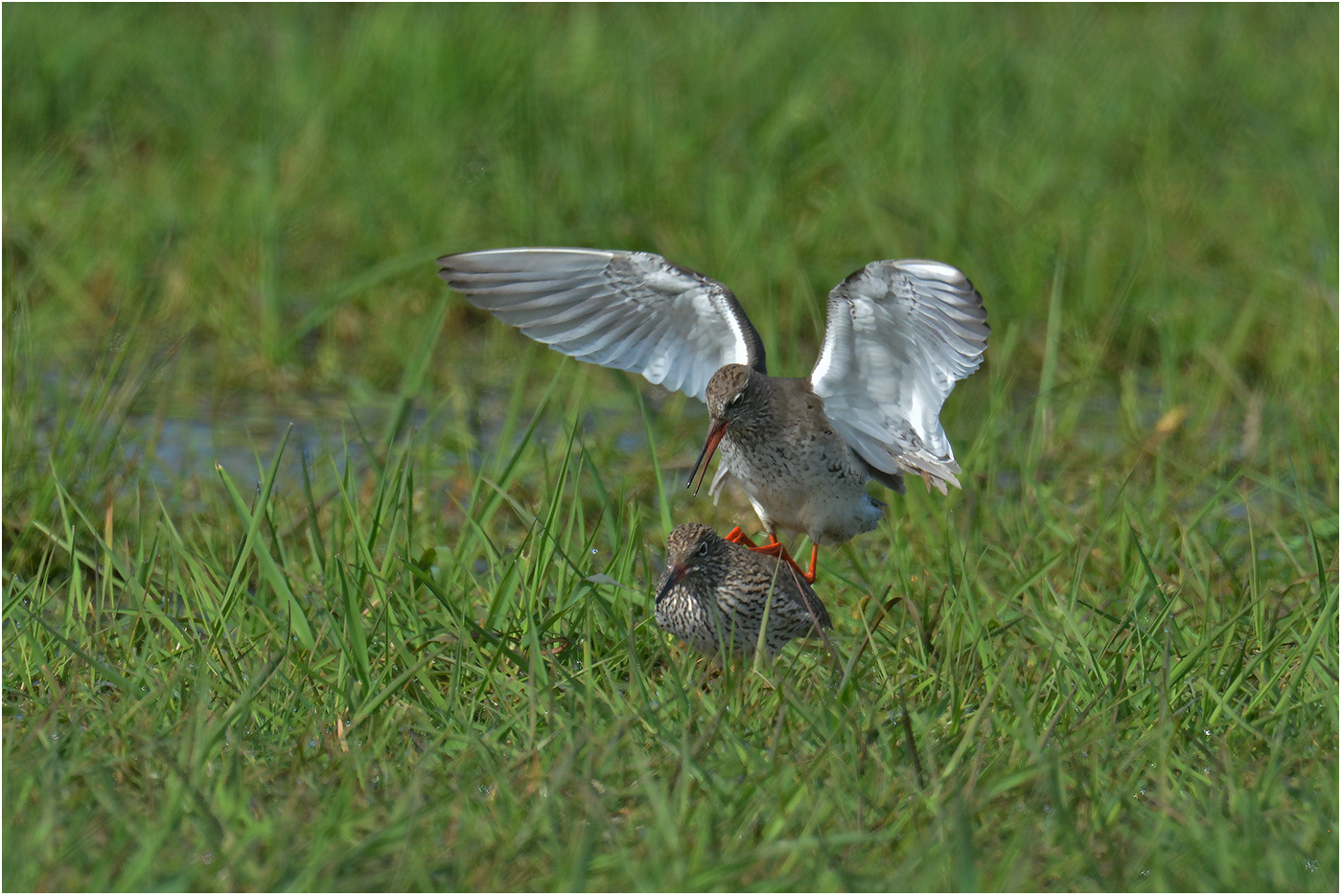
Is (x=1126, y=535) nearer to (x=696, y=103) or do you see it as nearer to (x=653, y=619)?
(x=653, y=619)

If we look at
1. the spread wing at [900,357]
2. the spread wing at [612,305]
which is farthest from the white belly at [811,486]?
the spread wing at [612,305]

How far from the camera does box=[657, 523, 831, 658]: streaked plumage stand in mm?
4109

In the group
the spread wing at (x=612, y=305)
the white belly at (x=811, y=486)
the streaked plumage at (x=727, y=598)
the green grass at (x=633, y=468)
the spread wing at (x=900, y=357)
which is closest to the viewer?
the green grass at (x=633, y=468)

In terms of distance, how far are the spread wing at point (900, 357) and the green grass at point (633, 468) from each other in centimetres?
37

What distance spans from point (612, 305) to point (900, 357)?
894mm

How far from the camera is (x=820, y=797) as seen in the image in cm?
321

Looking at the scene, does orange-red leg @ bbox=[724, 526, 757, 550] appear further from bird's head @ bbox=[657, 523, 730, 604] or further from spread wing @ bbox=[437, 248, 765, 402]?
spread wing @ bbox=[437, 248, 765, 402]

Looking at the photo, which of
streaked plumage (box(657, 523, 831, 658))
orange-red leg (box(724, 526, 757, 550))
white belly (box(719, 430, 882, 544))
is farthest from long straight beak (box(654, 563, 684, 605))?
white belly (box(719, 430, 882, 544))

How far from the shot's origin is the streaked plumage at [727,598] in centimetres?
411

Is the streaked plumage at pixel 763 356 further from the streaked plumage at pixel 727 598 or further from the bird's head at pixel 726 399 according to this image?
the streaked plumage at pixel 727 598

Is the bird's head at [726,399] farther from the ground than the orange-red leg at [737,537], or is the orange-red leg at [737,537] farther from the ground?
the bird's head at [726,399]

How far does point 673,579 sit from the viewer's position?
13.6 ft

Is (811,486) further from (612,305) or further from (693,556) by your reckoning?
(612,305)

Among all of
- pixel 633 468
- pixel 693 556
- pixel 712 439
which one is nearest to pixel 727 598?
pixel 693 556
